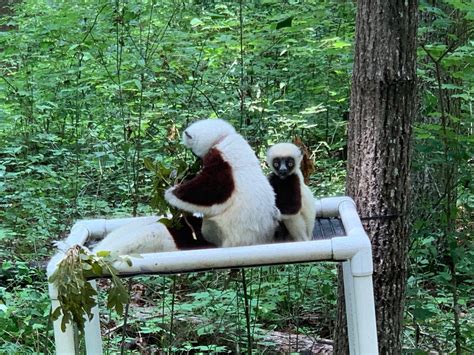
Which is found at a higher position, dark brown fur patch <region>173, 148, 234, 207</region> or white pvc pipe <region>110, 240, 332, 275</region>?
dark brown fur patch <region>173, 148, 234, 207</region>

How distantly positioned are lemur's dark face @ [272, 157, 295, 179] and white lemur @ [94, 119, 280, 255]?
39cm

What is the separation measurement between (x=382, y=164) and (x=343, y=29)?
241 centimetres

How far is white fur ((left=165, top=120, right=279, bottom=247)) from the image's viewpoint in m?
2.39

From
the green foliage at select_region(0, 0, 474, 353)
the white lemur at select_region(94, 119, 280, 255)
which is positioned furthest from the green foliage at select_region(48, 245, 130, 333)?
the green foliage at select_region(0, 0, 474, 353)

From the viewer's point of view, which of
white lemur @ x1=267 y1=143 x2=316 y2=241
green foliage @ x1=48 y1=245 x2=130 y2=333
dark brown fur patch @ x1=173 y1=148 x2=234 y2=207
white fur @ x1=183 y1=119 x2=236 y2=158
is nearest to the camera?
green foliage @ x1=48 y1=245 x2=130 y2=333

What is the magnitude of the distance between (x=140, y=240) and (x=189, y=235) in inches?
8.8

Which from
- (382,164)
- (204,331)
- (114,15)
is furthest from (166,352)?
(114,15)

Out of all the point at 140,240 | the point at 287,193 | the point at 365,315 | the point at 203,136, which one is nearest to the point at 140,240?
the point at 140,240

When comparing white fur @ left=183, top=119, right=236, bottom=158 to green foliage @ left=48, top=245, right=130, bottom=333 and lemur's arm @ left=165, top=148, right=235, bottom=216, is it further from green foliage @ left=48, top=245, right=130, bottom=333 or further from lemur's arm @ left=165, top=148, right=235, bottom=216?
green foliage @ left=48, top=245, right=130, bottom=333

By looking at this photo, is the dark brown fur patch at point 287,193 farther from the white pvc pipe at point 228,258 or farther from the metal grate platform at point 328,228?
the white pvc pipe at point 228,258

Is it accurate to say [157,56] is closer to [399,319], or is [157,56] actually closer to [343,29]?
[343,29]

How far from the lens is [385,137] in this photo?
9.80 feet

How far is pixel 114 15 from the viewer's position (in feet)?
14.9

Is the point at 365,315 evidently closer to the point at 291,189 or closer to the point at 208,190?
the point at 208,190
